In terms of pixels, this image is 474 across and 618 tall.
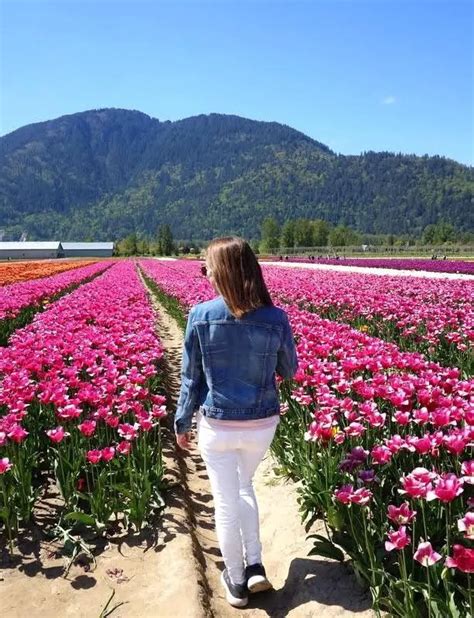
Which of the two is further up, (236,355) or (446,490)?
(236,355)

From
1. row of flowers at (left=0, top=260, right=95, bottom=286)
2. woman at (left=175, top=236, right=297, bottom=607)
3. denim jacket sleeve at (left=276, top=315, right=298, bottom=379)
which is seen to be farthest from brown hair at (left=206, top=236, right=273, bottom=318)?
row of flowers at (left=0, top=260, right=95, bottom=286)

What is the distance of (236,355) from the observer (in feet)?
10.1

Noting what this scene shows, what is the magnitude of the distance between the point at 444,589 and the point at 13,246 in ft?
417

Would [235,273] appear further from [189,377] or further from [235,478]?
[235,478]

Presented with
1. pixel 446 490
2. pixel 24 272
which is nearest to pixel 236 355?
pixel 446 490

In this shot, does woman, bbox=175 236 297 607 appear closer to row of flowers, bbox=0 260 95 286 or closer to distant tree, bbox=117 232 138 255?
row of flowers, bbox=0 260 95 286

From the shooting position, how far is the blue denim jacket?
3055 mm

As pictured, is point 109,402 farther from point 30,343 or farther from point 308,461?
point 30,343

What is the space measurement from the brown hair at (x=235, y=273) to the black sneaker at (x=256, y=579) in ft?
5.06

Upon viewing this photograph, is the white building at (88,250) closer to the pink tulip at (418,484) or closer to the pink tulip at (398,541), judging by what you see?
the pink tulip at (418,484)

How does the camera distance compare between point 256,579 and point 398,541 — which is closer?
point 398,541

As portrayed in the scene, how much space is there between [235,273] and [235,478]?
1.19 meters

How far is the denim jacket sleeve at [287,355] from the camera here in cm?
317

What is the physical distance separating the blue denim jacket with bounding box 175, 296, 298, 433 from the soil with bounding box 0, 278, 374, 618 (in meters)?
1.15
